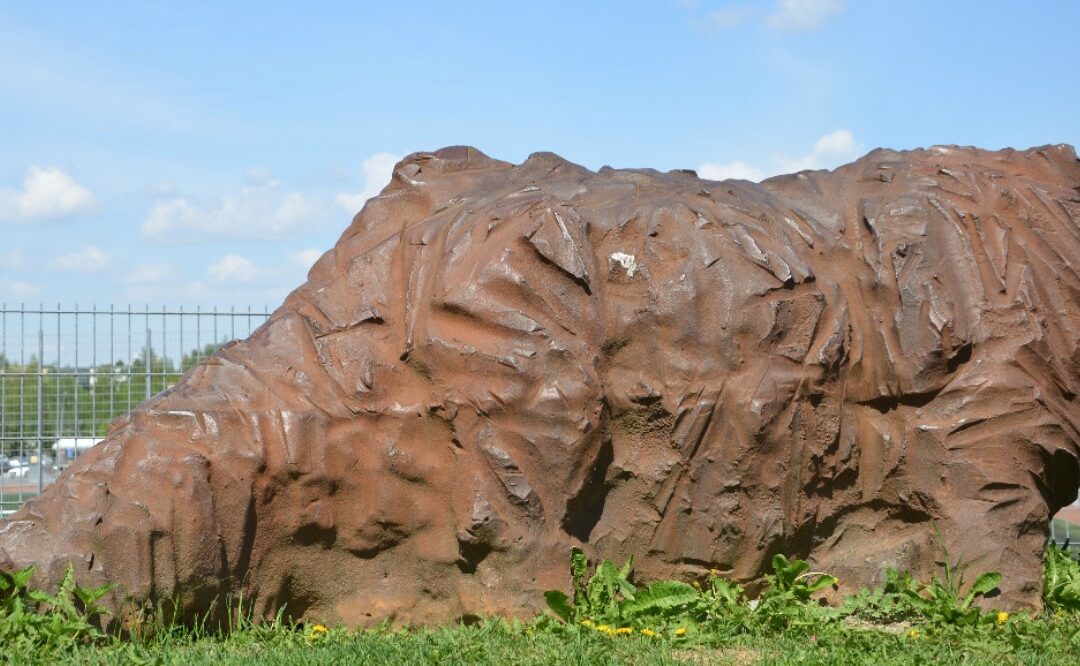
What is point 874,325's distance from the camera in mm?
6082

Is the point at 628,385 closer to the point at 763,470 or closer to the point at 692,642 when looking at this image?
Answer: the point at 763,470

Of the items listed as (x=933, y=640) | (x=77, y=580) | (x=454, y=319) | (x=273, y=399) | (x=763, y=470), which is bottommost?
(x=933, y=640)

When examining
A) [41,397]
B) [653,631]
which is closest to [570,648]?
[653,631]

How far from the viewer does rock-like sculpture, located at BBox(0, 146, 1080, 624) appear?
17.8ft

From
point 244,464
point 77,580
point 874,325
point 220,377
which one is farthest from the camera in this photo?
point 874,325

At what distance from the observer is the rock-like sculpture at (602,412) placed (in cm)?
542

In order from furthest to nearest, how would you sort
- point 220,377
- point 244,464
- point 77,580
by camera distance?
point 220,377 → point 244,464 → point 77,580

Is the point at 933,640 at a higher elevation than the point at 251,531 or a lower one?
lower

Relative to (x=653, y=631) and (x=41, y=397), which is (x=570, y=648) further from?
(x=41, y=397)

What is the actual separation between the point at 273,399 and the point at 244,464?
392 mm

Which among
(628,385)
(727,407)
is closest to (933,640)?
(727,407)

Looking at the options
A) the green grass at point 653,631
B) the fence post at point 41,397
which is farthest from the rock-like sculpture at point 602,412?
the fence post at point 41,397

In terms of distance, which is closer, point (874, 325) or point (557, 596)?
point (557, 596)

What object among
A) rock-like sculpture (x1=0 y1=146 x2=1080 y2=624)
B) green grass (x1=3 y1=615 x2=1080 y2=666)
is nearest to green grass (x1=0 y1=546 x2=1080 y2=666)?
green grass (x1=3 y1=615 x2=1080 y2=666)
